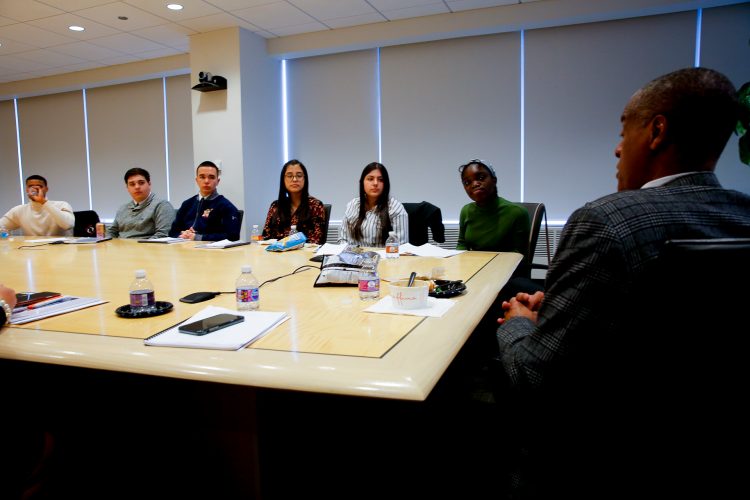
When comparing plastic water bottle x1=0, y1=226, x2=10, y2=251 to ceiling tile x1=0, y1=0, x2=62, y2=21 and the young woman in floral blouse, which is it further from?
ceiling tile x1=0, y1=0, x2=62, y2=21

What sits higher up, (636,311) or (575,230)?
(575,230)

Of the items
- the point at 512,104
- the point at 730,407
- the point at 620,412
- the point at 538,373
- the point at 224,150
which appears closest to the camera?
the point at 730,407

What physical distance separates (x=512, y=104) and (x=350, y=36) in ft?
5.79

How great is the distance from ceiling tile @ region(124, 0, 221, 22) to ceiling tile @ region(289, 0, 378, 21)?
79 centimetres

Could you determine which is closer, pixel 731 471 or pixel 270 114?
pixel 731 471

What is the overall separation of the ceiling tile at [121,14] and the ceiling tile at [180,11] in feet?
0.28

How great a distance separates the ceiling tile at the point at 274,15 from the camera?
4.22m

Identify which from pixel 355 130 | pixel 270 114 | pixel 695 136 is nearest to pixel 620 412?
pixel 695 136

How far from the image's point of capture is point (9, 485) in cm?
99

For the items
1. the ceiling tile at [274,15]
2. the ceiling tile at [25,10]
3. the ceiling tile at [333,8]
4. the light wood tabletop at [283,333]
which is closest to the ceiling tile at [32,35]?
the ceiling tile at [25,10]

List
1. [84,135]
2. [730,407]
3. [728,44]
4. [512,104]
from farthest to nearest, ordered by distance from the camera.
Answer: [84,135]
[512,104]
[728,44]
[730,407]

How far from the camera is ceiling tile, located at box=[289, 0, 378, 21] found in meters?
4.09

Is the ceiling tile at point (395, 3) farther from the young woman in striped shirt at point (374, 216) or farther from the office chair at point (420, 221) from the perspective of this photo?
the office chair at point (420, 221)

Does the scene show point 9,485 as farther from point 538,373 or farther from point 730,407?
point 730,407
